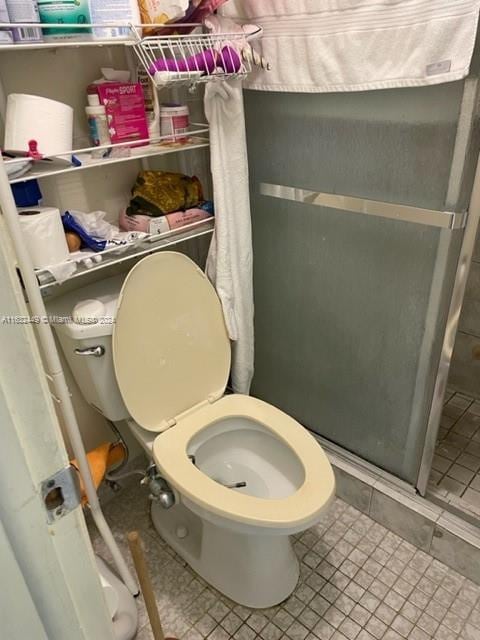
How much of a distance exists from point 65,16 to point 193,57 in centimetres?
31

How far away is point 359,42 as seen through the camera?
111 centimetres

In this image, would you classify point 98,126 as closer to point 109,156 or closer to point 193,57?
point 109,156

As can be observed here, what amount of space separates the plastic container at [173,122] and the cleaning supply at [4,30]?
1.39ft

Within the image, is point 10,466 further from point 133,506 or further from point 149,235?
point 133,506

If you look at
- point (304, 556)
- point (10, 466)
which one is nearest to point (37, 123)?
point (10, 466)

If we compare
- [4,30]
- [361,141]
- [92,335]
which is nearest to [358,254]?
[361,141]

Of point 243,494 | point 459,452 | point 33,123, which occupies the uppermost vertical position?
point 33,123

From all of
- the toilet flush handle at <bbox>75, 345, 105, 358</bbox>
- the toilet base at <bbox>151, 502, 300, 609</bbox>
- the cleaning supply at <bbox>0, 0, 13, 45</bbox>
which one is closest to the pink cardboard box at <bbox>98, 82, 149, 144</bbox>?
the cleaning supply at <bbox>0, 0, 13, 45</bbox>

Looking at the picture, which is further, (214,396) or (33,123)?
(214,396)

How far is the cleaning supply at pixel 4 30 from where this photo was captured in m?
0.89

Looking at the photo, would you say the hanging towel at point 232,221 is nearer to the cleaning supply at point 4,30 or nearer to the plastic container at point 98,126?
the plastic container at point 98,126

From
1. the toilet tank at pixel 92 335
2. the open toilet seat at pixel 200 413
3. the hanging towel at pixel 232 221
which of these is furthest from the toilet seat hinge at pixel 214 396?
the toilet tank at pixel 92 335

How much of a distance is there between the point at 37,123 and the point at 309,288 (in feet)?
2.96

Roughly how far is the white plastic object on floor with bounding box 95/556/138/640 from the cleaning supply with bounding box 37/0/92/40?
4.06ft
